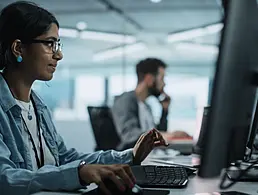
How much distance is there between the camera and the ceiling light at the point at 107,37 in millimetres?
7852

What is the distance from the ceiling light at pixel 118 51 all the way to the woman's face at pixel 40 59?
6.82 meters

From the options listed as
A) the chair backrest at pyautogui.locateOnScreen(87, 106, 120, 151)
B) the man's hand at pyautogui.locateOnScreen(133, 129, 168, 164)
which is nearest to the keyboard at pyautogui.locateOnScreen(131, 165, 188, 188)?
the man's hand at pyautogui.locateOnScreen(133, 129, 168, 164)

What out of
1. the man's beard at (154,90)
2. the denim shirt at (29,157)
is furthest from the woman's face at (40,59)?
the man's beard at (154,90)

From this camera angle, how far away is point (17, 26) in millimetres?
1554

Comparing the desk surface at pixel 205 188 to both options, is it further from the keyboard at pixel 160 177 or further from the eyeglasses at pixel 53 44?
the eyeglasses at pixel 53 44

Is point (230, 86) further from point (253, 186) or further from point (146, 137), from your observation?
point (146, 137)

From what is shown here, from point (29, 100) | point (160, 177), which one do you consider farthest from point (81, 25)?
point (160, 177)

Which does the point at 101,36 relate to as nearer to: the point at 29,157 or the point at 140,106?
the point at 140,106

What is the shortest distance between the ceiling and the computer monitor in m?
4.04

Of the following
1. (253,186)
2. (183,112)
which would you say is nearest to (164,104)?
(253,186)

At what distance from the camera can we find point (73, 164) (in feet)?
3.94

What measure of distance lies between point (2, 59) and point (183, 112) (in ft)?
22.0

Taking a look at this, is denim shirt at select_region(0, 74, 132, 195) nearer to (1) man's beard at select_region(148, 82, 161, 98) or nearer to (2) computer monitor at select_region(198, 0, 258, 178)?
(2) computer monitor at select_region(198, 0, 258, 178)

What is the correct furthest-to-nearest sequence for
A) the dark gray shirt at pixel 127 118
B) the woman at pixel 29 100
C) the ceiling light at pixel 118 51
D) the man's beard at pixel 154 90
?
the ceiling light at pixel 118 51 → the man's beard at pixel 154 90 → the dark gray shirt at pixel 127 118 → the woman at pixel 29 100
